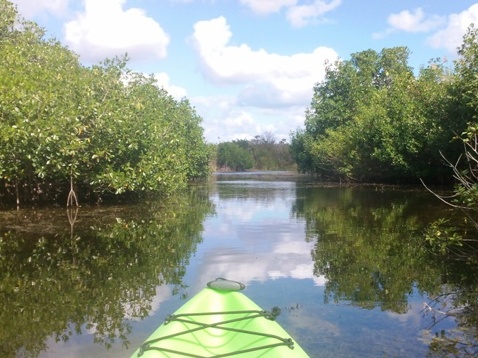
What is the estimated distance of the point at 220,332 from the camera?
3996 mm

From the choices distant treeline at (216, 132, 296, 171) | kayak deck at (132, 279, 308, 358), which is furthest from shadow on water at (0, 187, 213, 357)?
distant treeline at (216, 132, 296, 171)

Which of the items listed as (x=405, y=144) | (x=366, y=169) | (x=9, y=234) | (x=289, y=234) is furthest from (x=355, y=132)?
(x=9, y=234)

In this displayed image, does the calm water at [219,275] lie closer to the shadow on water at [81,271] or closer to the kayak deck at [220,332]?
the shadow on water at [81,271]

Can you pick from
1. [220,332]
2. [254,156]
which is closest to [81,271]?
[220,332]

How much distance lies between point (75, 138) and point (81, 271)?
784cm

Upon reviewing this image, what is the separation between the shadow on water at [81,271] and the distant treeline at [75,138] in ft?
5.68

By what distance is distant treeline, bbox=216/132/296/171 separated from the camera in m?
93.9

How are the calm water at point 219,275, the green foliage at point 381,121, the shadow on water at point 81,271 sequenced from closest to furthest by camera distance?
the calm water at point 219,275
the shadow on water at point 81,271
the green foliage at point 381,121

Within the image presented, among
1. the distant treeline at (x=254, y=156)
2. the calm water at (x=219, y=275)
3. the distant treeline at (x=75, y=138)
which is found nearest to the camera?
the calm water at (x=219, y=275)

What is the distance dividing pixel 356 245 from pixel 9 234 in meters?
8.00

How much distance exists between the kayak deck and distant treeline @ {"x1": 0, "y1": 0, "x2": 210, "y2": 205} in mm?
11343

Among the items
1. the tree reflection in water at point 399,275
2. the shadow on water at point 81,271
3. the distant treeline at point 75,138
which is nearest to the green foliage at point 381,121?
the tree reflection in water at point 399,275

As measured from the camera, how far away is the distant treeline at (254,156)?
93.9m

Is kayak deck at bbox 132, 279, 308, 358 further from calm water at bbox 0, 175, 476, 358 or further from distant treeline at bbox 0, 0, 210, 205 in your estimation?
distant treeline at bbox 0, 0, 210, 205
